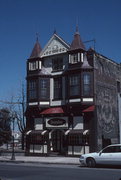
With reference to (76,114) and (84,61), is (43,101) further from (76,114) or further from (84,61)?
(84,61)

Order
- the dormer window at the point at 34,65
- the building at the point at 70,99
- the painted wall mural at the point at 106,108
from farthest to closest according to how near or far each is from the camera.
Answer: the dormer window at the point at 34,65, the painted wall mural at the point at 106,108, the building at the point at 70,99

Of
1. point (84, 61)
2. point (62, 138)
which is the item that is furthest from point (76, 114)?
point (84, 61)

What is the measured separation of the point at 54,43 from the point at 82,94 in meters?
6.85

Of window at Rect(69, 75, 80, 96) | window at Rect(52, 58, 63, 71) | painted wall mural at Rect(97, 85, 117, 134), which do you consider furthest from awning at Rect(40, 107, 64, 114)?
window at Rect(52, 58, 63, 71)

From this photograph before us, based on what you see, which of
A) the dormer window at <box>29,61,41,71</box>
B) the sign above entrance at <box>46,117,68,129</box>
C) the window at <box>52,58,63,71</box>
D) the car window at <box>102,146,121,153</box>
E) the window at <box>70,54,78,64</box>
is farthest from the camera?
the dormer window at <box>29,61,41,71</box>

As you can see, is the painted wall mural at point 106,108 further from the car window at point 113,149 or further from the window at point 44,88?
the car window at point 113,149

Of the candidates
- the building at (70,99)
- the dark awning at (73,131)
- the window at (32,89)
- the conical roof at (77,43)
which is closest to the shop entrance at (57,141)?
the building at (70,99)

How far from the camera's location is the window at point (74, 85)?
1166 inches

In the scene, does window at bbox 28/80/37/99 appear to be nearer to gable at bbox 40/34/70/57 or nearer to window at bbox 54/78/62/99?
window at bbox 54/78/62/99

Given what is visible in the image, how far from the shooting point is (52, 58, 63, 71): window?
3177 cm

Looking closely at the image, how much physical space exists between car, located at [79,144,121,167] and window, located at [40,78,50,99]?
1187 cm

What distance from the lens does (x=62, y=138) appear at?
102ft

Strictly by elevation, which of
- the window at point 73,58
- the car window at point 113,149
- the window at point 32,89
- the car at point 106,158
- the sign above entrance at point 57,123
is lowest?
the car at point 106,158

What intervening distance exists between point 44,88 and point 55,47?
4527 mm
